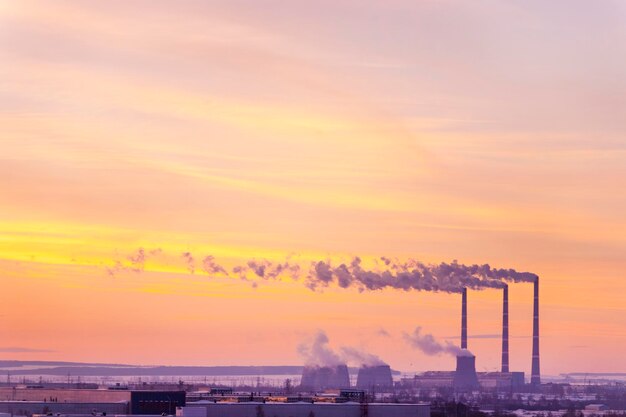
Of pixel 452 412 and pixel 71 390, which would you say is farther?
pixel 452 412

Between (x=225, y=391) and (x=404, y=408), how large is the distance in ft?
113

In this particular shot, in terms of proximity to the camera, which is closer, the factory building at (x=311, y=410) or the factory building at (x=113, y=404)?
the factory building at (x=311, y=410)

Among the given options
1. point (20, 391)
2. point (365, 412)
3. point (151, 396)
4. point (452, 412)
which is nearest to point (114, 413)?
point (151, 396)

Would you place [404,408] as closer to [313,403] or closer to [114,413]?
[313,403]

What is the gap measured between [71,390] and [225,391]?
696 inches

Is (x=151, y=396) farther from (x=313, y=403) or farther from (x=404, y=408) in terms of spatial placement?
(x=404, y=408)

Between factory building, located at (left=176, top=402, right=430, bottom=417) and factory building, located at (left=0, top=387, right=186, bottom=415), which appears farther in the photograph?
factory building, located at (left=0, top=387, right=186, bottom=415)

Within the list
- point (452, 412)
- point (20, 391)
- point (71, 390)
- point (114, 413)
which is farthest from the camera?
point (452, 412)

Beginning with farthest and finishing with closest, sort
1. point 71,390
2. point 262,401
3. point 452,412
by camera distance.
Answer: point 452,412 → point 71,390 → point 262,401

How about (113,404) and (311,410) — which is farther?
(113,404)

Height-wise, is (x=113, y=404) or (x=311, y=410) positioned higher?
(x=113, y=404)

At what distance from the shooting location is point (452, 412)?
7441 inches

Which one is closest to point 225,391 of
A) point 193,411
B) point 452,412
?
point 193,411

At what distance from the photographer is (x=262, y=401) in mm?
129625
